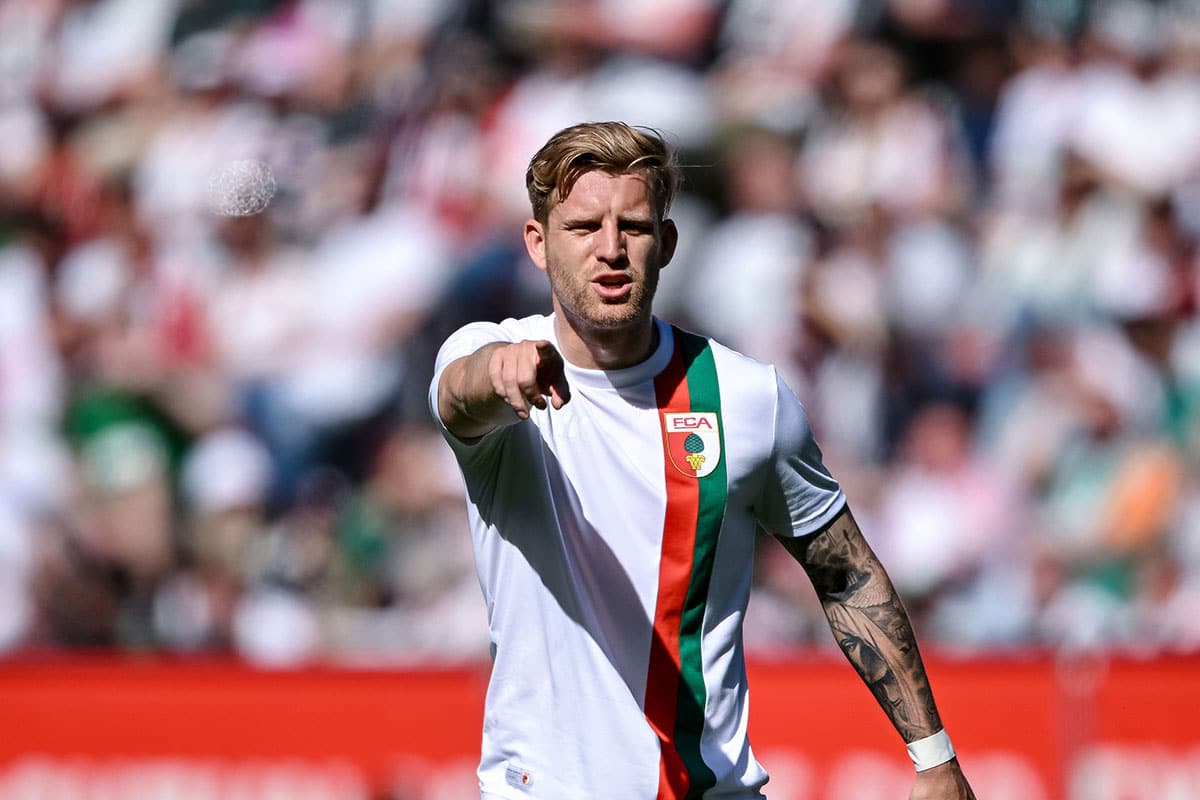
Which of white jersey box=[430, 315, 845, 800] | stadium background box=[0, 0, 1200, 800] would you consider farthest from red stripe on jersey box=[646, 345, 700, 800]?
stadium background box=[0, 0, 1200, 800]

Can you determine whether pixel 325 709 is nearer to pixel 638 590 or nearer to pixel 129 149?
pixel 638 590

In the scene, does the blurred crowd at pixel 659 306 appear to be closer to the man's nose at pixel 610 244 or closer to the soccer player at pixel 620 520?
the soccer player at pixel 620 520

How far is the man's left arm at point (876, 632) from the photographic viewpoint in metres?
3.70

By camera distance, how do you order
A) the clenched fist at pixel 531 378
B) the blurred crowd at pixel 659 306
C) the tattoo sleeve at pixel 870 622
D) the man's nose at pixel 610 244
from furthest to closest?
1. the blurred crowd at pixel 659 306
2. the tattoo sleeve at pixel 870 622
3. the man's nose at pixel 610 244
4. the clenched fist at pixel 531 378

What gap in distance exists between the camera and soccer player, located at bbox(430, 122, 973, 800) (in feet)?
11.4

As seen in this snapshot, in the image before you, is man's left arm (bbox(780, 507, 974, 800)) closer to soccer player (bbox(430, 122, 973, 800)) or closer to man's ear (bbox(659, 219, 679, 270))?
soccer player (bbox(430, 122, 973, 800))

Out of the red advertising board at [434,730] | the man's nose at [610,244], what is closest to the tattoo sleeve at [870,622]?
the man's nose at [610,244]

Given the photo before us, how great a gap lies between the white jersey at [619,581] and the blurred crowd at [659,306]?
4.48m

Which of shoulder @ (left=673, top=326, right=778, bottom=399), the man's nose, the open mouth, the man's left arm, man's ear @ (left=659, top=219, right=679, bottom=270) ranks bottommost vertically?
the man's left arm

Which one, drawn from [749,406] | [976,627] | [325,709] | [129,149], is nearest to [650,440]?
[749,406]

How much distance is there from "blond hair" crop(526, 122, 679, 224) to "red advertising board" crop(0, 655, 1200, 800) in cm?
355

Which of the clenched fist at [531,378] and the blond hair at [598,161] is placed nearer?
the clenched fist at [531,378]

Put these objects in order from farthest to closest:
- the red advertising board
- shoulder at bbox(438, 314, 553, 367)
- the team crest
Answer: the red advertising board < the team crest < shoulder at bbox(438, 314, 553, 367)

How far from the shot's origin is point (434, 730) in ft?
22.3
